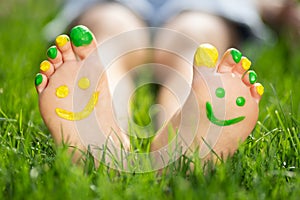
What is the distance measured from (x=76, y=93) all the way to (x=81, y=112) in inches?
1.3

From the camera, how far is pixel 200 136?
1.05m

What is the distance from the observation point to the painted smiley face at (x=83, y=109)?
3.44 feet

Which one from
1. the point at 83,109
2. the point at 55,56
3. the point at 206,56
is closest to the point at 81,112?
the point at 83,109

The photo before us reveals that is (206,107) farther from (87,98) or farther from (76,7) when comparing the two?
(76,7)

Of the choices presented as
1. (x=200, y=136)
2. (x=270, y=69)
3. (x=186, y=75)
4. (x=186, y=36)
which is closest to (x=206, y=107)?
(x=200, y=136)

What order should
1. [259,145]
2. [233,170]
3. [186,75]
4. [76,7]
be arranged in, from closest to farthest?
[233,170]
[259,145]
[186,75]
[76,7]

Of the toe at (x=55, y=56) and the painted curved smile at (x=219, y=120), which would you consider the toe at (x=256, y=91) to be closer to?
the painted curved smile at (x=219, y=120)

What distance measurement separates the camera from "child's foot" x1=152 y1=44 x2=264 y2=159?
1.04m

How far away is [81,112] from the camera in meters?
1.06

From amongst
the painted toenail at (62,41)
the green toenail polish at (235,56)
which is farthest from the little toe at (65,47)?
the green toenail polish at (235,56)

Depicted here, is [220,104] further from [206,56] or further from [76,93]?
[76,93]

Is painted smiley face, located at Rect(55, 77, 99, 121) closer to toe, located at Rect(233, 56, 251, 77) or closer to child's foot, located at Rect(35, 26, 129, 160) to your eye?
child's foot, located at Rect(35, 26, 129, 160)

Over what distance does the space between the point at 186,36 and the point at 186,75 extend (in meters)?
0.15

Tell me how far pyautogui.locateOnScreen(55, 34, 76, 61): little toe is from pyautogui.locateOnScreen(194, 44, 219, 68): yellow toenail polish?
0.22 meters
